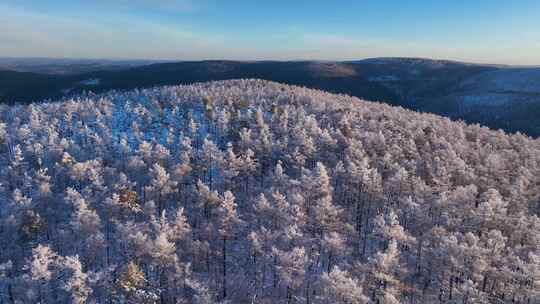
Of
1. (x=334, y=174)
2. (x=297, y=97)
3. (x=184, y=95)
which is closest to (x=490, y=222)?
(x=334, y=174)

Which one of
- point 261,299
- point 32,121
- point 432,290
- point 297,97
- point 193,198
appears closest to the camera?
point 261,299

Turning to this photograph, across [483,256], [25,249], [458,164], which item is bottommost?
[25,249]

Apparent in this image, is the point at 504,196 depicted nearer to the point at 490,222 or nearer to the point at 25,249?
the point at 490,222

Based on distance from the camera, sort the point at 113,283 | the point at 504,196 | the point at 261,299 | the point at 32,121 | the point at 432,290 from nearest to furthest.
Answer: the point at 113,283, the point at 261,299, the point at 432,290, the point at 504,196, the point at 32,121

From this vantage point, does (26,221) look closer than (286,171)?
Yes

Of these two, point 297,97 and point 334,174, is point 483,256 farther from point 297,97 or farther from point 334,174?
point 297,97

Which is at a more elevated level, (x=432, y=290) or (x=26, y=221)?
(x=26, y=221)
